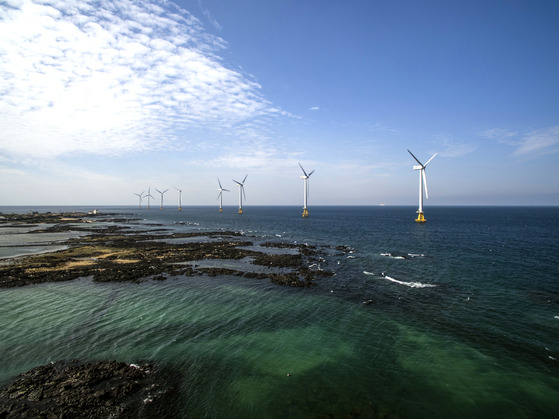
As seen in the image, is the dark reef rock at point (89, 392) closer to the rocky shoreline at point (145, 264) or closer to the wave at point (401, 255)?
the rocky shoreline at point (145, 264)

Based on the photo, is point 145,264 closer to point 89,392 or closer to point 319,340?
point 89,392

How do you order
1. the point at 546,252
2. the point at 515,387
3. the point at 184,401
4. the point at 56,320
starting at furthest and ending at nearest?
the point at 546,252, the point at 56,320, the point at 515,387, the point at 184,401

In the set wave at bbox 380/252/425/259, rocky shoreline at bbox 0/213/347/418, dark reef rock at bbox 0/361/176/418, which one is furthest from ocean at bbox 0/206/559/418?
wave at bbox 380/252/425/259

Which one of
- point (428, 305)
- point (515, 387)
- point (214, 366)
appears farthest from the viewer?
point (428, 305)

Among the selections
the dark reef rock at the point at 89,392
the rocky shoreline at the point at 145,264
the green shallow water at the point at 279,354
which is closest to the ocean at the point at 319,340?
the green shallow water at the point at 279,354

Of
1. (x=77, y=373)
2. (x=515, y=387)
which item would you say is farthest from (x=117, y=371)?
(x=515, y=387)

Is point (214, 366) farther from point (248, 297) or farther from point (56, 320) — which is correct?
point (56, 320)
